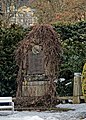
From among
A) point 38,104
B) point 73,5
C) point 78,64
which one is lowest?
point 38,104

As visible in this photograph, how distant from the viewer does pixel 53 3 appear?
22.7 meters

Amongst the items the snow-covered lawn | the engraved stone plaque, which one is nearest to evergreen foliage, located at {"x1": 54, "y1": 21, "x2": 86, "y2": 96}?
the engraved stone plaque

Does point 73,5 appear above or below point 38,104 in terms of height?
above

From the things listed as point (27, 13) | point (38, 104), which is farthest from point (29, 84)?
point (27, 13)

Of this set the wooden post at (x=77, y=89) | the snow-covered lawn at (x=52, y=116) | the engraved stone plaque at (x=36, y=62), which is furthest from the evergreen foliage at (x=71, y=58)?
the snow-covered lawn at (x=52, y=116)

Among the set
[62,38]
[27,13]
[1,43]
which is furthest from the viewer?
[27,13]

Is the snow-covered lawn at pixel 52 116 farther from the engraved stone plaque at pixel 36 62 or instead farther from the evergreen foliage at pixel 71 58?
the evergreen foliage at pixel 71 58

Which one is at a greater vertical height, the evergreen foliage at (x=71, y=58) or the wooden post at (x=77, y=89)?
the evergreen foliage at (x=71, y=58)

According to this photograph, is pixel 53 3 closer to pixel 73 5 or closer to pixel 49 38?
pixel 73 5

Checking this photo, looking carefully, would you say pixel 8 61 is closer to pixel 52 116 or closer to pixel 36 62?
pixel 36 62

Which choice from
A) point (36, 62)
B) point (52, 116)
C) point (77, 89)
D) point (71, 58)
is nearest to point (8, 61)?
point (36, 62)

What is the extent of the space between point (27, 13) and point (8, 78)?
1365 centimetres

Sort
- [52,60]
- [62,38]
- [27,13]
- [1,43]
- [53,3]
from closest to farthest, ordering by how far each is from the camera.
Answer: [52,60] → [1,43] → [62,38] → [53,3] → [27,13]

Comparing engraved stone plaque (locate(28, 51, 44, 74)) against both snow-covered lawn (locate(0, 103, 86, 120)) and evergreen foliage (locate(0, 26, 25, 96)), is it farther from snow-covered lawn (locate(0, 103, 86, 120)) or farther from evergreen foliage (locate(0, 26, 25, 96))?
snow-covered lawn (locate(0, 103, 86, 120))
